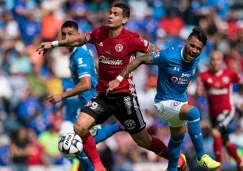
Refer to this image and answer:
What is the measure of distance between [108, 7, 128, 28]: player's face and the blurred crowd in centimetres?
337

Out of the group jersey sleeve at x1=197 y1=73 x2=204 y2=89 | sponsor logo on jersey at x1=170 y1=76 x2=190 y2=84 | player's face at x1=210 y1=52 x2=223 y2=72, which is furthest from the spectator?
sponsor logo on jersey at x1=170 y1=76 x2=190 y2=84

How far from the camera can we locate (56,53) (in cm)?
1998

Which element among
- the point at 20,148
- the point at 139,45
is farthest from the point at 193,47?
the point at 20,148

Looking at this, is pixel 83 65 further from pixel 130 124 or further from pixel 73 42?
pixel 130 124

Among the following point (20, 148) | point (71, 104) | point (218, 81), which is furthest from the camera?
point (20, 148)

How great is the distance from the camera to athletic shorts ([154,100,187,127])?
472 inches

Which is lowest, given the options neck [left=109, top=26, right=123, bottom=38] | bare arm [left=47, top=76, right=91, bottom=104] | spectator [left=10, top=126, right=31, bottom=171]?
spectator [left=10, top=126, right=31, bottom=171]

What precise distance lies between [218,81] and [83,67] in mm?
3213

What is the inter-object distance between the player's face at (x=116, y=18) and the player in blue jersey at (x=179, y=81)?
26.0 inches

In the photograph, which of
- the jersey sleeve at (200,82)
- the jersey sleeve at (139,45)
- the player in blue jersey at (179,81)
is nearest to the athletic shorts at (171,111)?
the player in blue jersey at (179,81)

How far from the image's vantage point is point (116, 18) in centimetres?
1202

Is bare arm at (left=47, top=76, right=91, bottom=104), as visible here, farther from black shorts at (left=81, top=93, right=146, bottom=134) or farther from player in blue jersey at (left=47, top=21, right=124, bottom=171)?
black shorts at (left=81, top=93, right=146, bottom=134)

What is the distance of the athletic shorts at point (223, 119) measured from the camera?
14.8 m

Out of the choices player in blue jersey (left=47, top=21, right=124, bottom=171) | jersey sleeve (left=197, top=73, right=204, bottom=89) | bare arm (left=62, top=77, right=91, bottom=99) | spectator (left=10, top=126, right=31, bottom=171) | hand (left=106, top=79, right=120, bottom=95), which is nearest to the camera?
hand (left=106, top=79, right=120, bottom=95)
